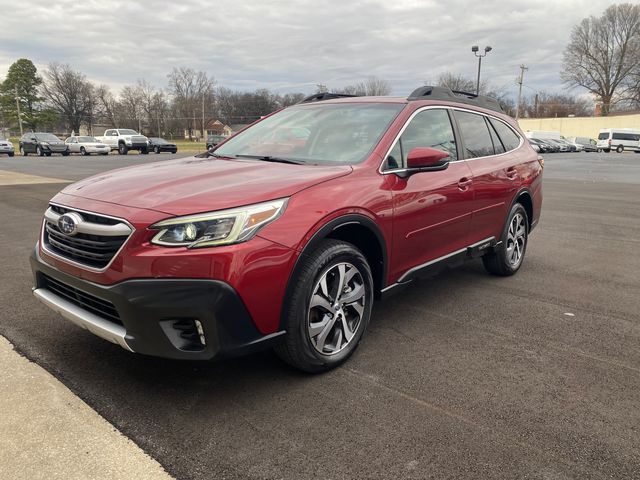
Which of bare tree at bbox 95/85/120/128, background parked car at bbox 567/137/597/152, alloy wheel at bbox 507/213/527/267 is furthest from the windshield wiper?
bare tree at bbox 95/85/120/128

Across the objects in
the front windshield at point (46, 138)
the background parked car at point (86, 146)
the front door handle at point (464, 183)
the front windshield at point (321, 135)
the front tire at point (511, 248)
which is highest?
the front windshield at point (46, 138)

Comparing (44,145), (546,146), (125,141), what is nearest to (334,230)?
(125,141)

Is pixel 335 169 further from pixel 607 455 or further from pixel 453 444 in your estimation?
pixel 607 455

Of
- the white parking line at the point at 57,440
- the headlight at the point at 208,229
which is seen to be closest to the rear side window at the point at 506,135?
the headlight at the point at 208,229

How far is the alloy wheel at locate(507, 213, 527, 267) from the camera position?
5.16 meters

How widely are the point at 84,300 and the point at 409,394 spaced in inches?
75.2

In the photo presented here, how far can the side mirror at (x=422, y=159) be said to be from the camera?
331 centimetres

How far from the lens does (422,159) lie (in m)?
3.31

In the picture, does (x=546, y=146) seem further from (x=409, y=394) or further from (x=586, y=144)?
(x=409, y=394)

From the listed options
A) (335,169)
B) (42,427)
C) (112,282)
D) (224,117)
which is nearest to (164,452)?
(42,427)

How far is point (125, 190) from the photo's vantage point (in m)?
2.80

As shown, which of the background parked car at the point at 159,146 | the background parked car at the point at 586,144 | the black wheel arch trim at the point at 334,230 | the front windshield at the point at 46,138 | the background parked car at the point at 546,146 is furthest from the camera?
the background parked car at the point at 586,144

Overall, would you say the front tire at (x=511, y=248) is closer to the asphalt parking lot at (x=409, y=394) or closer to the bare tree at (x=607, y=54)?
the asphalt parking lot at (x=409, y=394)

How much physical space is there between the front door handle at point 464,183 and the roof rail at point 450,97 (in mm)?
735
